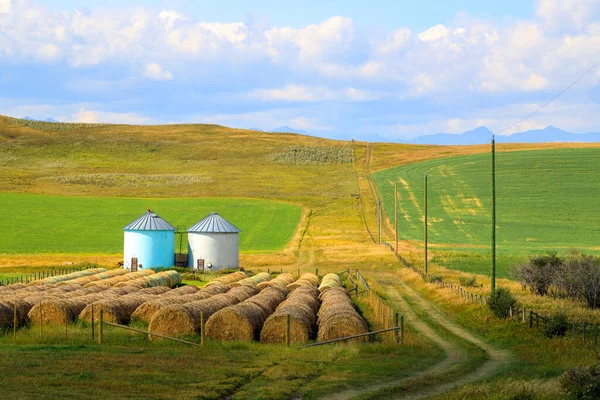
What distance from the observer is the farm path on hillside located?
19750mm

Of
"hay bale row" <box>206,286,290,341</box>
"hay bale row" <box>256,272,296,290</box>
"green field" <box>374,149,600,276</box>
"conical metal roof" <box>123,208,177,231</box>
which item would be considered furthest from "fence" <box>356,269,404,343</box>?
"conical metal roof" <box>123,208,177,231</box>

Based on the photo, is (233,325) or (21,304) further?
(21,304)

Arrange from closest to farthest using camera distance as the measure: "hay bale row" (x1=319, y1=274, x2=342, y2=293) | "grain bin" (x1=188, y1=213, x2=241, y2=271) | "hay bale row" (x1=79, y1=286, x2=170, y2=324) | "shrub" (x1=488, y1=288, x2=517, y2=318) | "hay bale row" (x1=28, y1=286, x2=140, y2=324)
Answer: "hay bale row" (x1=28, y1=286, x2=140, y2=324) < "hay bale row" (x1=79, y1=286, x2=170, y2=324) < "shrub" (x1=488, y1=288, x2=517, y2=318) < "hay bale row" (x1=319, y1=274, x2=342, y2=293) < "grain bin" (x1=188, y1=213, x2=241, y2=271)

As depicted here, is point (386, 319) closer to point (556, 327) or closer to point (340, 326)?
point (340, 326)

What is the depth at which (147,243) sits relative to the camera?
70.4 m

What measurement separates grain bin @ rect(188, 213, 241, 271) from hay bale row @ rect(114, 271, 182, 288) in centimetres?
1214

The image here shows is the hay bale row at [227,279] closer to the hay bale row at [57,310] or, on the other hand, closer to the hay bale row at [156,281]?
the hay bale row at [156,281]

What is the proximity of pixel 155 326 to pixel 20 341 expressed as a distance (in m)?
4.65

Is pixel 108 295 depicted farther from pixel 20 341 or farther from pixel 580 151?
pixel 580 151

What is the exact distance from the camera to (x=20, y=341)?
27.1 m

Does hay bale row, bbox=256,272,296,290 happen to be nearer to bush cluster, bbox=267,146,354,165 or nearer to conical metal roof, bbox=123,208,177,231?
conical metal roof, bbox=123,208,177,231

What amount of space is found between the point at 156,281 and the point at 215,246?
20.2 m

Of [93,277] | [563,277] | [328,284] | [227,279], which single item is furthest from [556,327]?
[93,277]

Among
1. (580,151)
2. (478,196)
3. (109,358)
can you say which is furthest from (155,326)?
(580,151)
